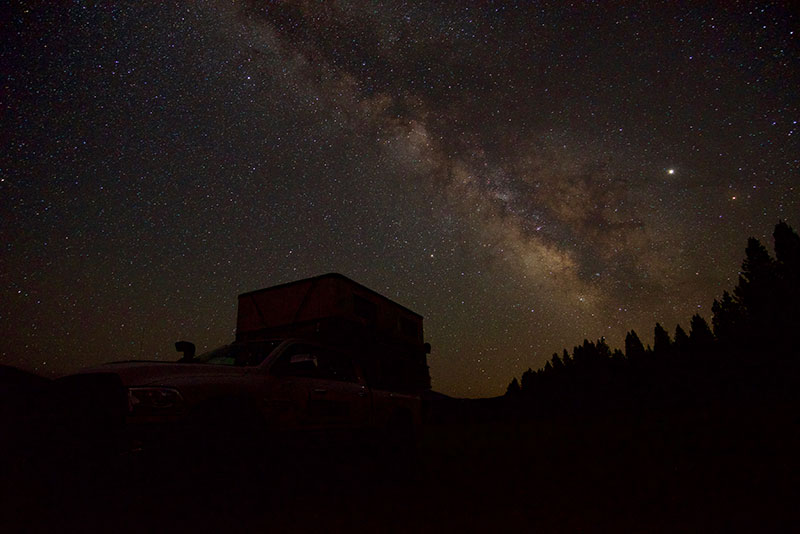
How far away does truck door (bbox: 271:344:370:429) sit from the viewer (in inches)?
181

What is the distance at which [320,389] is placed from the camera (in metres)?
5.01

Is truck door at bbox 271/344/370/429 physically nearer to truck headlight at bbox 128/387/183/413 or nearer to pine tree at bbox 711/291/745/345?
truck headlight at bbox 128/387/183/413

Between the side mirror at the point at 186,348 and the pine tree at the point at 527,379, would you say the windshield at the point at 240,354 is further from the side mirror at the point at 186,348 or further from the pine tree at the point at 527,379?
the pine tree at the point at 527,379

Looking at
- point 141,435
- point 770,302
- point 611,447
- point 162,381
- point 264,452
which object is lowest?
point 611,447

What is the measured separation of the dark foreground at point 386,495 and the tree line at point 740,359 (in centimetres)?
3158

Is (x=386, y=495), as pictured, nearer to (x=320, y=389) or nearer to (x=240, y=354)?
(x=320, y=389)

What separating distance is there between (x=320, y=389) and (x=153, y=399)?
2014 mm

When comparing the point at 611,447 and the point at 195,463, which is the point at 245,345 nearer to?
→ the point at 195,463

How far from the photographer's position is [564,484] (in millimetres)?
5734

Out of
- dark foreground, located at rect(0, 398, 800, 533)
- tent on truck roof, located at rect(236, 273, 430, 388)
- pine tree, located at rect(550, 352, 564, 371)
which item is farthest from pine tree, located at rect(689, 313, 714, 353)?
dark foreground, located at rect(0, 398, 800, 533)

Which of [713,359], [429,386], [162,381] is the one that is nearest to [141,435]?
[162,381]

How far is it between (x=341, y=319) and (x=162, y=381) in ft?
35.7

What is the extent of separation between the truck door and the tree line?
109 feet

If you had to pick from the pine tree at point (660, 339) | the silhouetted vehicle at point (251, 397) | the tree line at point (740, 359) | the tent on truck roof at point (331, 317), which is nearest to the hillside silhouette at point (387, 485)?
the silhouetted vehicle at point (251, 397)
